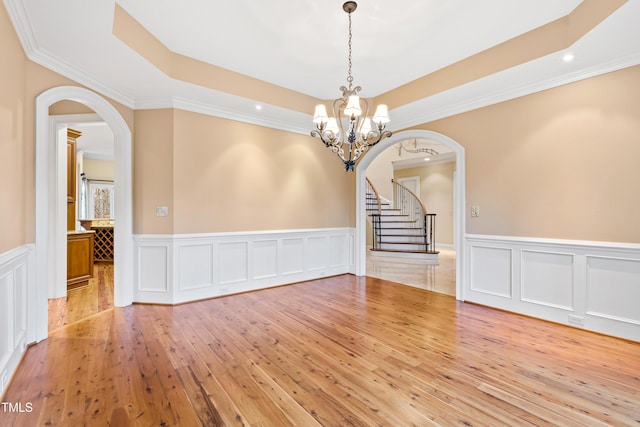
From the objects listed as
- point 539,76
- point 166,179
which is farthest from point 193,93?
point 539,76

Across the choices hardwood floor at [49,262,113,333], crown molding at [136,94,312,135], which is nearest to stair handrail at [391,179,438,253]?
crown molding at [136,94,312,135]

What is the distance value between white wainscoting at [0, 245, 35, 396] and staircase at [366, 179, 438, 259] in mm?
7059

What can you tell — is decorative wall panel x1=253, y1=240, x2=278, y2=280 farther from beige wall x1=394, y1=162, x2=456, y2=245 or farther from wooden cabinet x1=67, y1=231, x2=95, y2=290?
beige wall x1=394, y1=162, x2=456, y2=245

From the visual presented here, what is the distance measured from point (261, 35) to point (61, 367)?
3506mm

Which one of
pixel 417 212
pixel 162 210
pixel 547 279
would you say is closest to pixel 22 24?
pixel 162 210

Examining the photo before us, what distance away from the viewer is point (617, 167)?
116 inches

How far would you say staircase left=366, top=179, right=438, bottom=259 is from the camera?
8156 millimetres

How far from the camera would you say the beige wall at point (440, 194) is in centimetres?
956

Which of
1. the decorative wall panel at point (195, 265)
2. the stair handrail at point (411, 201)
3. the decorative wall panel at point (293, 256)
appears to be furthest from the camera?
the stair handrail at point (411, 201)

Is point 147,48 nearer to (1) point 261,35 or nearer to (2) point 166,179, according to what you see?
(1) point 261,35

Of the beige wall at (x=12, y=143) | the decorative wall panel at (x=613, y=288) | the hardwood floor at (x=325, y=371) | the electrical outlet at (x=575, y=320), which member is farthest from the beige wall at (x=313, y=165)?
the hardwood floor at (x=325, y=371)

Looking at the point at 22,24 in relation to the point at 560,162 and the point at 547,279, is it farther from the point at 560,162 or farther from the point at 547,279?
the point at 547,279

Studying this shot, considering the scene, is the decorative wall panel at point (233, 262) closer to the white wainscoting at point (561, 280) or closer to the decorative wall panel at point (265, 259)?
the decorative wall panel at point (265, 259)

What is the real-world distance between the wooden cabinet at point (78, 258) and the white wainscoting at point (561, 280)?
6.07 meters
